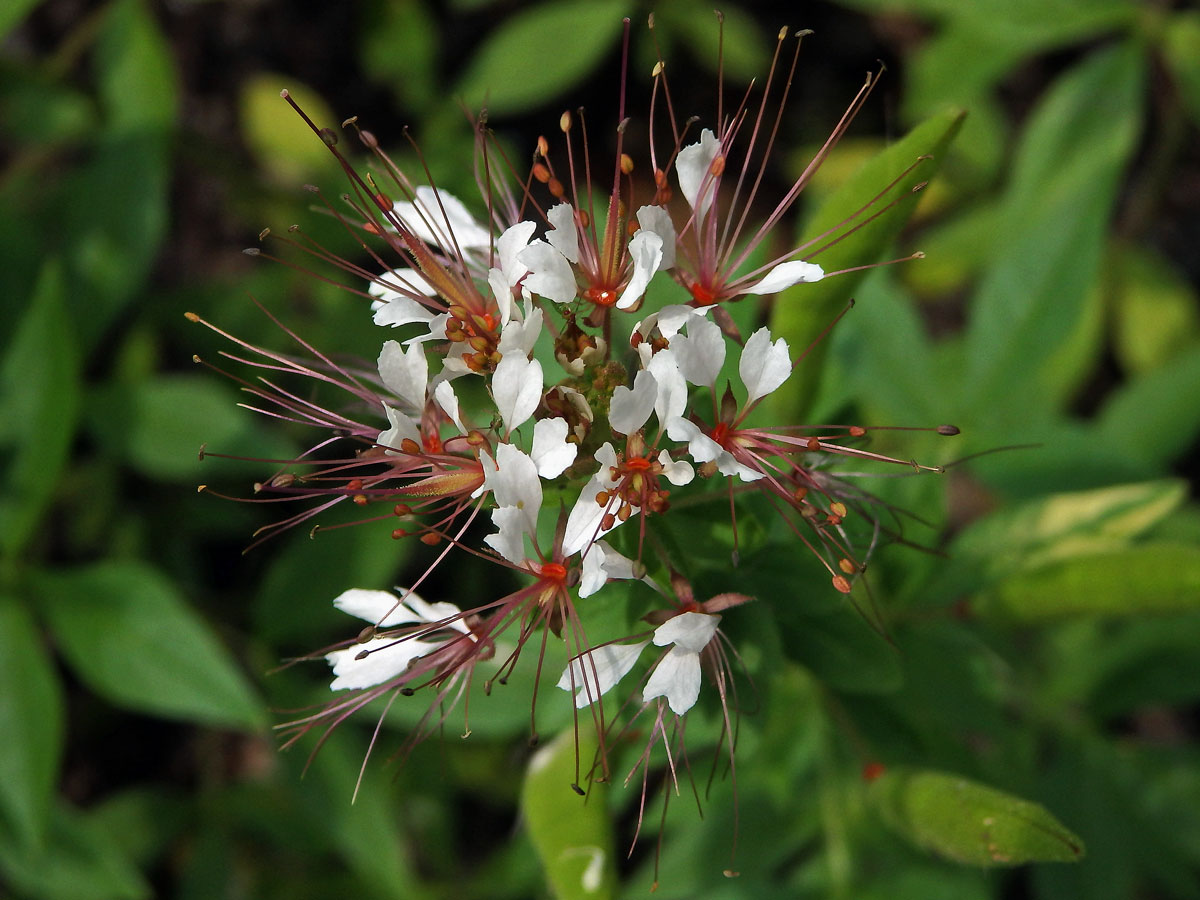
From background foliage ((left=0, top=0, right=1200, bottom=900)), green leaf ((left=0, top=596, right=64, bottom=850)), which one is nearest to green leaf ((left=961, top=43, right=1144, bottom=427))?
background foliage ((left=0, top=0, right=1200, bottom=900))

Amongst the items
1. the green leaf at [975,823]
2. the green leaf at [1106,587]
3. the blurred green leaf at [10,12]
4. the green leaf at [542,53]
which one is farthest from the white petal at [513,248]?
the green leaf at [542,53]

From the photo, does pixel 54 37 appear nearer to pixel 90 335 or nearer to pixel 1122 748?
pixel 90 335

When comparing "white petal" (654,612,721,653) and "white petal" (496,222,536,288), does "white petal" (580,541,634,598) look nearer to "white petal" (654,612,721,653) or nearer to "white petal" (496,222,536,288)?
"white petal" (654,612,721,653)

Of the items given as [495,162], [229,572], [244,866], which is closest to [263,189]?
[229,572]

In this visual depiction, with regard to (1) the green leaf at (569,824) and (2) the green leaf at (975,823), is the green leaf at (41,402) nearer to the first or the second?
(1) the green leaf at (569,824)

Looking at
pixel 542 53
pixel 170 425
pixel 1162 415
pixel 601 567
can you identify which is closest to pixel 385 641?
pixel 601 567

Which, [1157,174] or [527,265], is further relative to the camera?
[1157,174]
